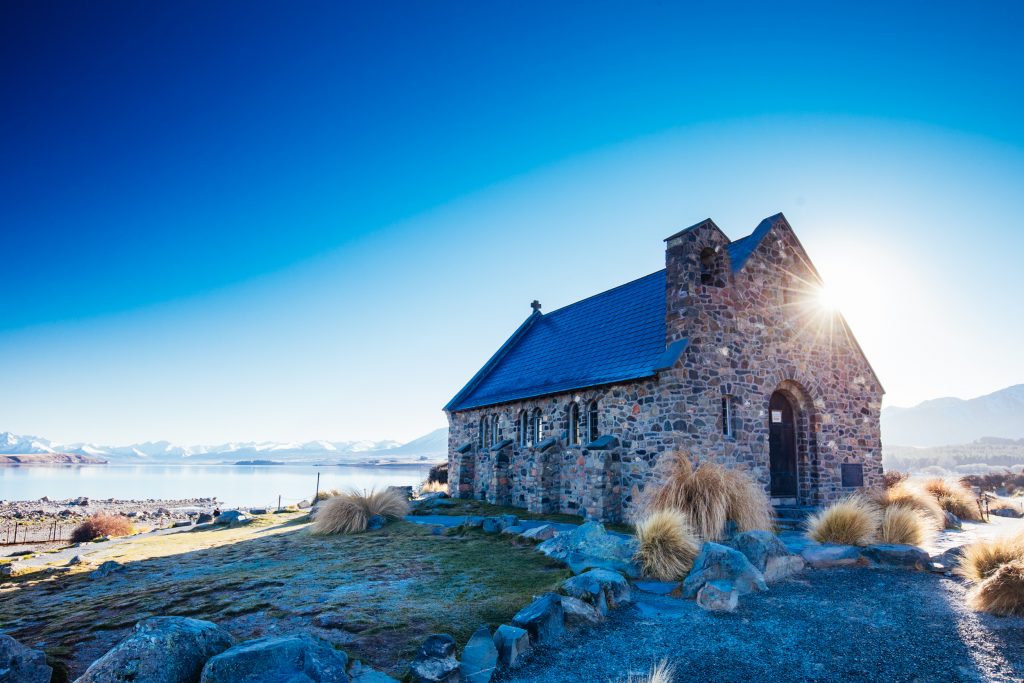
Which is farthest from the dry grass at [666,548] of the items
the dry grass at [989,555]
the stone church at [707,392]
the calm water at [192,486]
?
the calm water at [192,486]

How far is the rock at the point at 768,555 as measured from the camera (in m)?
9.15

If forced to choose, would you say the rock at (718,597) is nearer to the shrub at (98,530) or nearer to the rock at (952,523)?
the rock at (952,523)

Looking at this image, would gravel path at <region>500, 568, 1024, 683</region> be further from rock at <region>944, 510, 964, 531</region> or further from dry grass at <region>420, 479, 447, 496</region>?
dry grass at <region>420, 479, 447, 496</region>

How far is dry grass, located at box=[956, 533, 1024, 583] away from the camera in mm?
8266

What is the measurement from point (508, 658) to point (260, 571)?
265 inches

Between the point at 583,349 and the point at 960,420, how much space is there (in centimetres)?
18471

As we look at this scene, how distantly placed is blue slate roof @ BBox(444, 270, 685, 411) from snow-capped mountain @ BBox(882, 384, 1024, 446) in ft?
516

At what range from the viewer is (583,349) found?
67.3 ft

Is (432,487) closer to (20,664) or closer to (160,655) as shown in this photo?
(20,664)

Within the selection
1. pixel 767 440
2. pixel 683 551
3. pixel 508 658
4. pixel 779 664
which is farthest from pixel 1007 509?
pixel 508 658

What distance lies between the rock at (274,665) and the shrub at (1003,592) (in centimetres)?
841

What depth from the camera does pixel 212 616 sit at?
7434 millimetres

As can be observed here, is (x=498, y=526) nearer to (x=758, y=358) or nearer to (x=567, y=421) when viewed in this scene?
(x=567, y=421)

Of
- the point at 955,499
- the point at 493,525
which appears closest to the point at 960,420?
the point at 955,499
